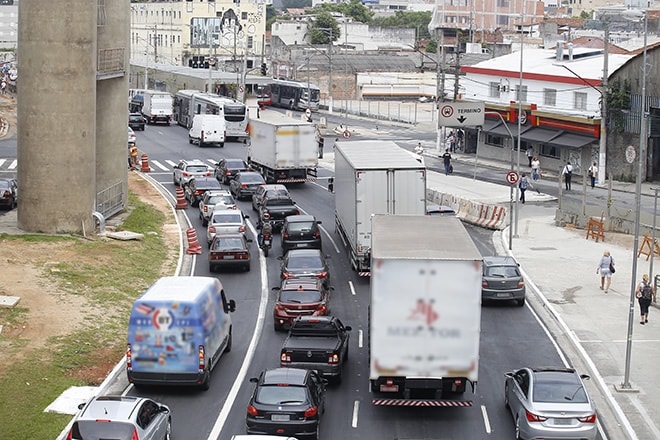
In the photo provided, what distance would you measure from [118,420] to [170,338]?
523 cm

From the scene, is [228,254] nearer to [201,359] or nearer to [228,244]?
[228,244]

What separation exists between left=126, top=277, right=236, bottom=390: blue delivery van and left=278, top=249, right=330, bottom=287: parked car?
1018 cm

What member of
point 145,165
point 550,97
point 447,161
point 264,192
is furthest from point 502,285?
point 550,97

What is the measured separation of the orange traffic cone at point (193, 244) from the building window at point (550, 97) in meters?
36.2

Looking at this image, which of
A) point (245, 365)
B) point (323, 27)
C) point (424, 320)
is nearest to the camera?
point (424, 320)

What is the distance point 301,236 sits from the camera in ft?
142

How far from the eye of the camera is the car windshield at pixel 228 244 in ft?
134

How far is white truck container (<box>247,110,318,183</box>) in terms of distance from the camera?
6031 centimetres

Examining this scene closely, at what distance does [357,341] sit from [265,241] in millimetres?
12736

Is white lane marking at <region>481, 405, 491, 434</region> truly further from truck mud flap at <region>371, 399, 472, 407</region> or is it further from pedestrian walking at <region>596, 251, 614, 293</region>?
pedestrian walking at <region>596, 251, 614, 293</region>

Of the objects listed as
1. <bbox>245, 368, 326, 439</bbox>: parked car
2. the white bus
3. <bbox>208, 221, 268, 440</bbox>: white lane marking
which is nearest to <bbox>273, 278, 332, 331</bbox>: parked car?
<bbox>208, 221, 268, 440</bbox>: white lane marking

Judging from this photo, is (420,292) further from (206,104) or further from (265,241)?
(206,104)

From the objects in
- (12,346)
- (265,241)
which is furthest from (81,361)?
(265,241)

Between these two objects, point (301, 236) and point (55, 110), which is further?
point (55, 110)
